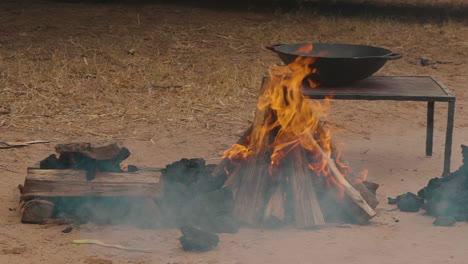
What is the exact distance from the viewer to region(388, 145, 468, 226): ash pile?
5.13 metres

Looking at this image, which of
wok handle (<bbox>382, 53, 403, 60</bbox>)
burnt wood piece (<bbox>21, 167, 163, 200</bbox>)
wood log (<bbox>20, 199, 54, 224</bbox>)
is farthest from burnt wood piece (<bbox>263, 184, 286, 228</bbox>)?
wood log (<bbox>20, 199, 54, 224</bbox>)

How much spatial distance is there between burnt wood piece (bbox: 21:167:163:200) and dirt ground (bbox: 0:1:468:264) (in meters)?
0.24

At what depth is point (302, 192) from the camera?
5.06 m

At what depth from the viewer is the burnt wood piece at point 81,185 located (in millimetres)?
4949

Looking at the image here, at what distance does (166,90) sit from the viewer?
876 cm

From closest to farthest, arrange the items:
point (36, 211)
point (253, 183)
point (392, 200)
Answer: point (36, 211)
point (253, 183)
point (392, 200)

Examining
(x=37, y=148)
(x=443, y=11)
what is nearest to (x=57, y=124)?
(x=37, y=148)

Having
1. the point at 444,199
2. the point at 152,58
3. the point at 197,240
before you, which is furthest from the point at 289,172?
the point at 152,58

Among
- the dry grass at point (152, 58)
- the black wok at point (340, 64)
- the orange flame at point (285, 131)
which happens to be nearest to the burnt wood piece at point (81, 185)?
the orange flame at point (285, 131)

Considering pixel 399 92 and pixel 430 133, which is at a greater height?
pixel 399 92

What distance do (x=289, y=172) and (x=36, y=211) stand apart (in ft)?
5.45

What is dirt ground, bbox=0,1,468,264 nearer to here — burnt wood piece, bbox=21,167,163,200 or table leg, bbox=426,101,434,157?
table leg, bbox=426,101,434,157

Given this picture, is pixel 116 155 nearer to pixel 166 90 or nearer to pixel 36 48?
pixel 166 90

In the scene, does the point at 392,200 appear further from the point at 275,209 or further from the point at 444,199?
the point at 275,209
